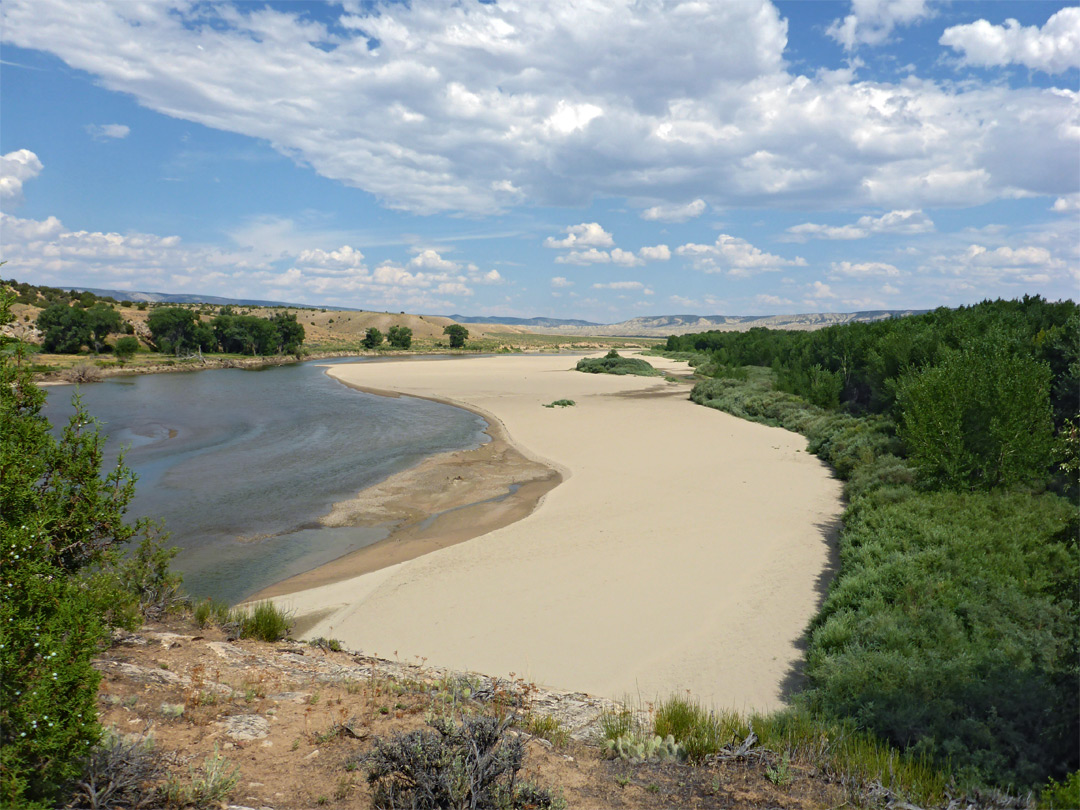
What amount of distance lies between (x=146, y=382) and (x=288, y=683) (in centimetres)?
5256

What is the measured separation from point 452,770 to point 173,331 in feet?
271

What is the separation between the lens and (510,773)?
14.0 ft

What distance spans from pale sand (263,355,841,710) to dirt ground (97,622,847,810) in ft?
4.54

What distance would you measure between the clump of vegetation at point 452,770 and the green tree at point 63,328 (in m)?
75.0

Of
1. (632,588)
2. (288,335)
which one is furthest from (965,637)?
(288,335)

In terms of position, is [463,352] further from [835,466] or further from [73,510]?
[73,510]

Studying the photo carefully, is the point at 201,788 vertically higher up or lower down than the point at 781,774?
higher up

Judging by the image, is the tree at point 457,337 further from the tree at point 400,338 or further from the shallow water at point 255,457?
the shallow water at point 255,457

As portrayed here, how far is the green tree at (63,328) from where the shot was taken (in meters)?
60.4

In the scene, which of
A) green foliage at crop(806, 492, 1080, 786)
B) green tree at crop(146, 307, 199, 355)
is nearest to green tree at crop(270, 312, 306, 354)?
green tree at crop(146, 307, 199, 355)

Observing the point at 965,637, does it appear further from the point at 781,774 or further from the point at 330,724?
the point at 330,724

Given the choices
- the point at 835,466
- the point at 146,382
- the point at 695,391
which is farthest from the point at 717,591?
the point at 146,382

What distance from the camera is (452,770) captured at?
161 inches

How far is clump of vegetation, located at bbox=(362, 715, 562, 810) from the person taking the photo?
13.2 ft
